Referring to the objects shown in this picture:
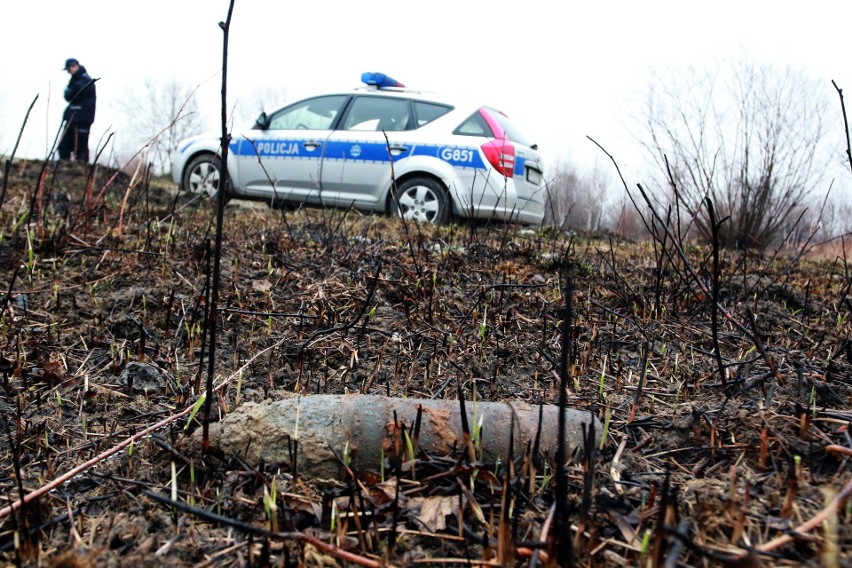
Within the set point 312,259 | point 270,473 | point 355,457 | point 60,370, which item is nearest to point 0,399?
point 60,370

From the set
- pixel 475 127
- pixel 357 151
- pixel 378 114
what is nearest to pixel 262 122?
pixel 357 151

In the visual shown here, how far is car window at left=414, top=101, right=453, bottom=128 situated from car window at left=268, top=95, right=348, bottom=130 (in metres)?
0.95

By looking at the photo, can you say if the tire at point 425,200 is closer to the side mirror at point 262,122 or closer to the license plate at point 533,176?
→ the license plate at point 533,176

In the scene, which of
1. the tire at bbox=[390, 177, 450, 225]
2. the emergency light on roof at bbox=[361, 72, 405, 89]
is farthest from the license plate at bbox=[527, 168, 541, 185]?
the emergency light on roof at bbox=[361, 72, 405, 89]

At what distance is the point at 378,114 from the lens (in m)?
6.72

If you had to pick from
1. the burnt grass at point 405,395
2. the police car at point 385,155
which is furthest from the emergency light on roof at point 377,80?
the burnt grass at point 405,395

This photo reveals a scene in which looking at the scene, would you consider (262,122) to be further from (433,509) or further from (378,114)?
(433,509)

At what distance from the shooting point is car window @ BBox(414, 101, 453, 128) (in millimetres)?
6480

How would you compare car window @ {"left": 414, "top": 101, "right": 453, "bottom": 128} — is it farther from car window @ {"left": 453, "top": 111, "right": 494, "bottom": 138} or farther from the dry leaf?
the dry leaf

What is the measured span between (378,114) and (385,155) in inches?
24.0

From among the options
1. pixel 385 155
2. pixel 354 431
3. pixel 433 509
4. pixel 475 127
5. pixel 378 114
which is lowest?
pixel 433 509

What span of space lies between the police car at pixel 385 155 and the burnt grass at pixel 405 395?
2.32 meters

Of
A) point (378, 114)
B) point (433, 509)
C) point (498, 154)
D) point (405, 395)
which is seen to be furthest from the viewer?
point (378, 114)

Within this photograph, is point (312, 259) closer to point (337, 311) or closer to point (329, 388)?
point (337, 311)
